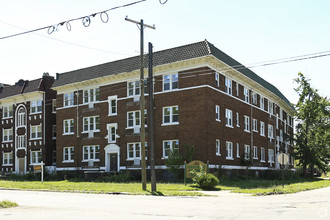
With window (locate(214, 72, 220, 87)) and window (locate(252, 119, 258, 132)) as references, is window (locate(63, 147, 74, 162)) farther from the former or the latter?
window (locate(252, 119, 258, 132))

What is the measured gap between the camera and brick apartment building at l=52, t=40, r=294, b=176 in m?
35.0

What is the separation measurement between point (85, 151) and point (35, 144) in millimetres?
9217

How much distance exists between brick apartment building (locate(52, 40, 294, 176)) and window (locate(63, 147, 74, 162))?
0.11m

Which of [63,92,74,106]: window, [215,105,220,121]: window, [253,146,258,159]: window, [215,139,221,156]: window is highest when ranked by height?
[63,92,74,106]: window

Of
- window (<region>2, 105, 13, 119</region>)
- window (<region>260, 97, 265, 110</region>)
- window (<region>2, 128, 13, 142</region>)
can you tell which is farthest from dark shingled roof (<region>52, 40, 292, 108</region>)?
window (<region>2, 128, 13, 142</region>)

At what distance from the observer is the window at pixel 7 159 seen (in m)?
52.6

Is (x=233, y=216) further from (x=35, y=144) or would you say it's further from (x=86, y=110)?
(x=35, y=144)

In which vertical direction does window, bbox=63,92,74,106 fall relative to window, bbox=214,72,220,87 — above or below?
below

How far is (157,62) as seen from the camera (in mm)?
37531

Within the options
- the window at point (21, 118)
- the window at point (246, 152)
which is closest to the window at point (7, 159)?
the window at point (21, 118)

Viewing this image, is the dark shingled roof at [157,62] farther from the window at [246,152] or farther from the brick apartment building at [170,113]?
the window at [246,152]

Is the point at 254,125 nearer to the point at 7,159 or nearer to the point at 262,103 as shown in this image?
the point at 262,103

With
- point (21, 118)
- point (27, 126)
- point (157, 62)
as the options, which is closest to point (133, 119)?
point (157, 62)

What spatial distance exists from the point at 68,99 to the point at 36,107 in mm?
6545
